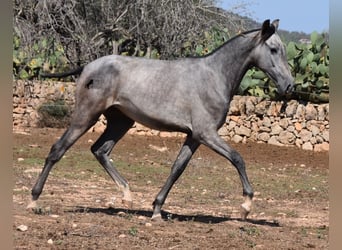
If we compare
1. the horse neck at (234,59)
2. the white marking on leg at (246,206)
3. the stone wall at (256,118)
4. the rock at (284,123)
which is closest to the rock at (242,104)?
the stone wall at (256,118)

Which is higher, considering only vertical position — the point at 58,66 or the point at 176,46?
the point at 176,46

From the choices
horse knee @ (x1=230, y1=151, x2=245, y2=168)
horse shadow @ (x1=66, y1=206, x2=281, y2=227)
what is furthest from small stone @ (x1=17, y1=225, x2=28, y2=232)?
horse knee @ (x1=230, y1=151, x2=245, y2=168)

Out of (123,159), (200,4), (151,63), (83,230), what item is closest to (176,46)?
(200,4)

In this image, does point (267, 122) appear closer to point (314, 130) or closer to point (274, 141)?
point (274, 141)

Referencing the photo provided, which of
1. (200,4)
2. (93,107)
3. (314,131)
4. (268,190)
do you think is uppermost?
(93,107)

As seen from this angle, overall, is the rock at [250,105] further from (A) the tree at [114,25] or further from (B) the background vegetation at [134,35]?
(A) the tree at [114,25]

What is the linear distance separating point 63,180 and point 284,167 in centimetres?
542

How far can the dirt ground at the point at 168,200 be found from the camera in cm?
573

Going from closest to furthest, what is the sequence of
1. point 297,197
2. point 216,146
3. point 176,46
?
point 216,146 → point 297,197 → point 176,46

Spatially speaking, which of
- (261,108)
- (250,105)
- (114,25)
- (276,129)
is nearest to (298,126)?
(276,129)

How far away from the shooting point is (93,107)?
6.87m

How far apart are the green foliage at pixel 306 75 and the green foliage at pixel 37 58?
4662mm

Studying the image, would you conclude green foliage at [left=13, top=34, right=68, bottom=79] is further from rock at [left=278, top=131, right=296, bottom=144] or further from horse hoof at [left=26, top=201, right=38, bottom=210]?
horse hoof at [left=26, top=201, right=38, bottom=210]

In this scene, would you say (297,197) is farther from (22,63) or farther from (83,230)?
(22,63)
